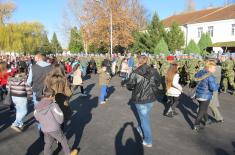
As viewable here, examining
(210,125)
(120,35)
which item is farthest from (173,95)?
(120,35)

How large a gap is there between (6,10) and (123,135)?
51328 mm

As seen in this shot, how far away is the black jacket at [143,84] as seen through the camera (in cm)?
573

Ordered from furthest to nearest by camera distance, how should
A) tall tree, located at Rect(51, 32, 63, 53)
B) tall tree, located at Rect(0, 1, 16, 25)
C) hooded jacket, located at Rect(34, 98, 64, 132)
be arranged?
tall tree, located at Rect(51, 32, 63, 53)
tall tree, located at Rect(0, 1, 16, 25)
hooded jacket, located at Rect(34, 98, 64, 132)

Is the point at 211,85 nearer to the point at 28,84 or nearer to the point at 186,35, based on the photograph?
the point at 28,84

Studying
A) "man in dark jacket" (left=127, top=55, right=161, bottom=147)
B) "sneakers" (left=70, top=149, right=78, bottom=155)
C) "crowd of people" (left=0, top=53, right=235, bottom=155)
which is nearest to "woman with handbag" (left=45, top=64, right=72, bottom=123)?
"crowd of people" (left=0, top=53, right=235, bottom=155)

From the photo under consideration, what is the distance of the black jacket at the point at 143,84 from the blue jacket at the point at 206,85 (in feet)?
5.23

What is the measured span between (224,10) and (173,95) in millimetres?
41621

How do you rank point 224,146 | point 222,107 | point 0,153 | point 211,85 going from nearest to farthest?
point 0,153 < point 224,146 < point 211,85 < point 222,107

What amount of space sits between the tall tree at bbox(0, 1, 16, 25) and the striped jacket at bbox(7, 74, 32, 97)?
49543 millimetres

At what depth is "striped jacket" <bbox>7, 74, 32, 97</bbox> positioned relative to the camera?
7125 mm

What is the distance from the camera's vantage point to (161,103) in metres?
11.0

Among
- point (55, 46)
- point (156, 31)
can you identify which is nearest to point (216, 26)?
point (156, 31)

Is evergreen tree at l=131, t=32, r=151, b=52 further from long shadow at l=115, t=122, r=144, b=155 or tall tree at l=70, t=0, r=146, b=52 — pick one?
long shadow at l=115, t=122, r=144, b=155

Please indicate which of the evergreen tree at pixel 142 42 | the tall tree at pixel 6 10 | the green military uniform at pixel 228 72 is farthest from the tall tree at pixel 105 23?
the green military uniform at pixel 228 72
